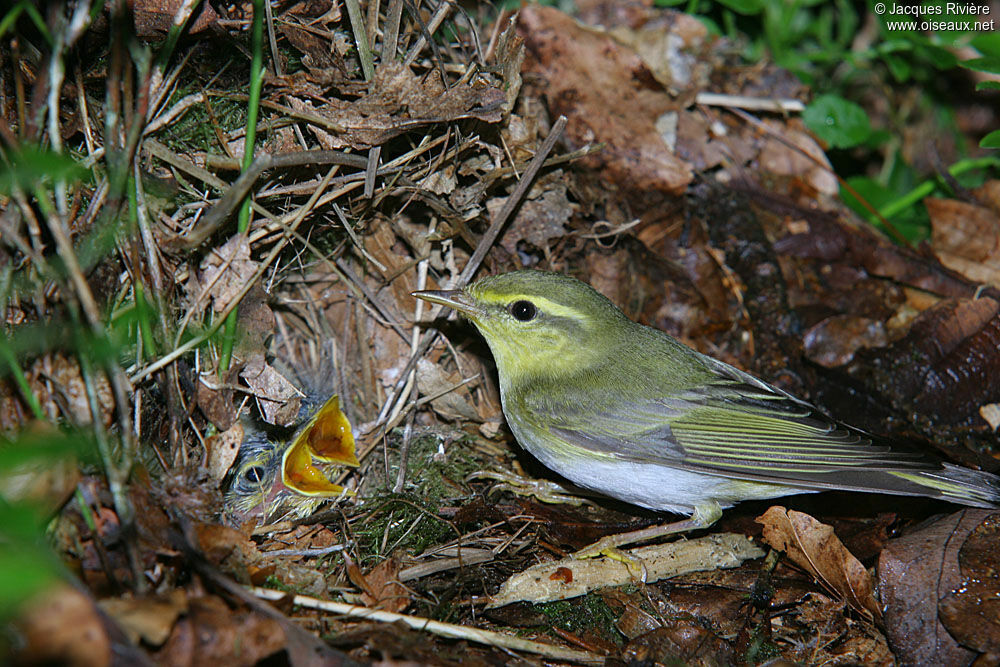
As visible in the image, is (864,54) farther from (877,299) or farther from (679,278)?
(679,278)

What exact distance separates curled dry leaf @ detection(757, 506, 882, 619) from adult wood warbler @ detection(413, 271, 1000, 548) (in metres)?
0.20

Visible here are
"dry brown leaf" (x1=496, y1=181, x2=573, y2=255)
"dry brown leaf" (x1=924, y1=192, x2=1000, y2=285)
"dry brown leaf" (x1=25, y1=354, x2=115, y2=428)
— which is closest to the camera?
"dry brown leaf" (x1=25, y1=354, x2=115, y2=428)

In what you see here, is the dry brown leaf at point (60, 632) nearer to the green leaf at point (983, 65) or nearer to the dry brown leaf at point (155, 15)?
the dry brown leaf at point (155, 15)

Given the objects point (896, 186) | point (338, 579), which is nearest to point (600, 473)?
point (338, 579)

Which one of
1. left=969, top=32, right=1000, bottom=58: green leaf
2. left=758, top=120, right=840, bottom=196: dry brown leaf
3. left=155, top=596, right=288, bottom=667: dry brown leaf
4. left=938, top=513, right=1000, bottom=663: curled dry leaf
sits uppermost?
left=969, top=32, right=1000, bottom=58: green leaf

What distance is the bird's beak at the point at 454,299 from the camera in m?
4.14

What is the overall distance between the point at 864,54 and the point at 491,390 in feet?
14.7

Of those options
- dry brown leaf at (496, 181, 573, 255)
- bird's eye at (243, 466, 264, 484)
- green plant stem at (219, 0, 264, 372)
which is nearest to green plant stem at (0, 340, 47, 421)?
green plant stem at (219, 0, 264, 372)

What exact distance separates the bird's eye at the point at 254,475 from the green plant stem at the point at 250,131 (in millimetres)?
745

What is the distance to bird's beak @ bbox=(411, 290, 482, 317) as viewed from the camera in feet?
13.6

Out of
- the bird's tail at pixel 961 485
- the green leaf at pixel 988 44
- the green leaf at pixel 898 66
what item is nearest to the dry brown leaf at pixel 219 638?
the bird's tail at pixel 961 485

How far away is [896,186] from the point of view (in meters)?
6.37

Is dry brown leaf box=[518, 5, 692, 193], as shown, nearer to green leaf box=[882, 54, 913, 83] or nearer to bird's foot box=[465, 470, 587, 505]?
green leaf box=[882, 54, 913, 83]

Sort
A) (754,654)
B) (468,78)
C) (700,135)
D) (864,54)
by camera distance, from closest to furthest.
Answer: (754,654)
(468,78)
(700,135)
(864,54)
